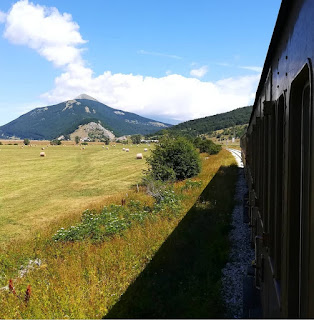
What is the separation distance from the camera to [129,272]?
8.38 m

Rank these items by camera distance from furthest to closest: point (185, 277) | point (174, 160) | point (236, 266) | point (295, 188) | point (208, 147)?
point (208, 147) < point (174, 160) < point (236, 266) < point (185, 277) < point (295, 188)

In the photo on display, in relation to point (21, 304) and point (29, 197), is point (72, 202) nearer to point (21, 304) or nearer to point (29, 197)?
point (29, 197)

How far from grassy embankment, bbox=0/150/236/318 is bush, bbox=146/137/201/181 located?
35.6 ft

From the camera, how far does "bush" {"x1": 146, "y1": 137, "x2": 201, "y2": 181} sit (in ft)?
78.1

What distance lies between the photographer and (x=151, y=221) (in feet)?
41.1

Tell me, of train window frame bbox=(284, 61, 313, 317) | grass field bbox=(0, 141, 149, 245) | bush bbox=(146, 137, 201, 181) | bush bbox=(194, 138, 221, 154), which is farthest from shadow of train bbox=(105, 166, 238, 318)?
bush bbox=(194, 138, 221, 154)

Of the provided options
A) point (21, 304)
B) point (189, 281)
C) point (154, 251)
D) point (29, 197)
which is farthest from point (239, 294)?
point (29, 197)

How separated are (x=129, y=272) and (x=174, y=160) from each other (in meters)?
17.0

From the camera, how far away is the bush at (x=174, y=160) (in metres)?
23.8

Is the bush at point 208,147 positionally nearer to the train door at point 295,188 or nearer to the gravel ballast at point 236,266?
the gravel ballast at point 236,266

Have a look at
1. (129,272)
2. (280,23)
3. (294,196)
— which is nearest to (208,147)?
(129,272)

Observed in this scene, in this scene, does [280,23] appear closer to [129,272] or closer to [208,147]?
[129,272]

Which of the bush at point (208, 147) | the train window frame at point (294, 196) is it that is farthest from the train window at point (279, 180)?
the bush at point (208, 147)

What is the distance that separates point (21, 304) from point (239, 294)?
5508mm
